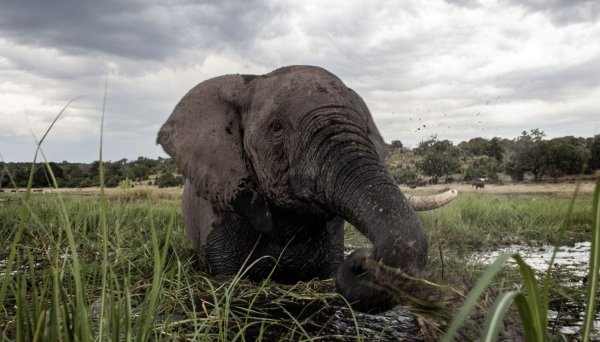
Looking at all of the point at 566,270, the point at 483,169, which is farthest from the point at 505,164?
the point at 566,270

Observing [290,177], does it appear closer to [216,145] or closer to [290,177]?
[290,177]

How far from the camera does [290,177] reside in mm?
4363

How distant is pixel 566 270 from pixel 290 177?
385 centimetres

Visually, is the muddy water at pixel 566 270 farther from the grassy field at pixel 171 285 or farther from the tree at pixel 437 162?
the tree at pixel 437 162

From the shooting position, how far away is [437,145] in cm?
6006

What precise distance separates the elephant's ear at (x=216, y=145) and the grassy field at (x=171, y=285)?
0.60 m

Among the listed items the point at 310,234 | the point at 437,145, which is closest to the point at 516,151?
the point at 437,145

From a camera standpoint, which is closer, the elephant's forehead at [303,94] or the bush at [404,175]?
the elephant's forehead at [303,94]

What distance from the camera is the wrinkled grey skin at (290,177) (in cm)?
336

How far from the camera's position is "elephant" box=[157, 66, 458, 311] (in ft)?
11.0

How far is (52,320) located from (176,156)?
3.44 metres

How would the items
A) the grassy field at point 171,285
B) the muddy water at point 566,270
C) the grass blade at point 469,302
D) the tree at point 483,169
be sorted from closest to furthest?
1. the grass blade at point 469,302
2. the grassy field at point 171,285
3. the muddy water at point 566,270
4. the tree at point 483,169

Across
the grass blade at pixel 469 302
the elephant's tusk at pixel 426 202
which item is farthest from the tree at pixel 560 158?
the grass blade at pixel 469 302

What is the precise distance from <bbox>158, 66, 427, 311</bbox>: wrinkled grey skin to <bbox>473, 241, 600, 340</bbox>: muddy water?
862 mm
